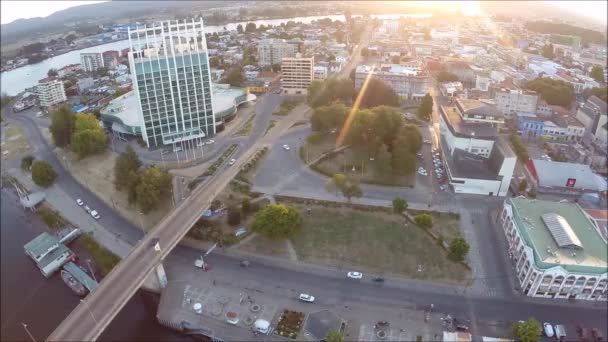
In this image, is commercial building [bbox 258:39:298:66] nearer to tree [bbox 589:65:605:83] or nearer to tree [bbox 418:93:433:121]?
tree [bbox 418:93:433:121]

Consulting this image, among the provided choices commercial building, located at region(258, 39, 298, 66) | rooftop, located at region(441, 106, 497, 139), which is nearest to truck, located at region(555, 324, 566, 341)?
rooftop, located at region(441, 106, 497, 139)

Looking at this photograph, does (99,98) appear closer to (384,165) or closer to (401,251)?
(384,165)

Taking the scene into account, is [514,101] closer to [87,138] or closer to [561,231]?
[561,231]

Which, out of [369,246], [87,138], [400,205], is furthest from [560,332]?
[87,138]

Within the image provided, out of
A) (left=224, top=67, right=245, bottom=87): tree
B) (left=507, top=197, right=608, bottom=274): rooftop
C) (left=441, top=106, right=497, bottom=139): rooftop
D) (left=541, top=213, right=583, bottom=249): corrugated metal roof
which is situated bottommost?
(left=507, top=197, right=608, bottom=274): rooftop

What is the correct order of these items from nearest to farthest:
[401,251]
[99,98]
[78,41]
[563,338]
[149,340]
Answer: [563,338]
[149,340]
[401,251]
[99,98]
[78,41]

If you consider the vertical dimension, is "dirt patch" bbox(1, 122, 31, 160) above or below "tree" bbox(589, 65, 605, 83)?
below

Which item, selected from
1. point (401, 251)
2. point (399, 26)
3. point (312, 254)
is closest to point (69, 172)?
point (312, 254)

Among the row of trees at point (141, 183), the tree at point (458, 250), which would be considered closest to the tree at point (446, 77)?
the tree at point (458, 250)
